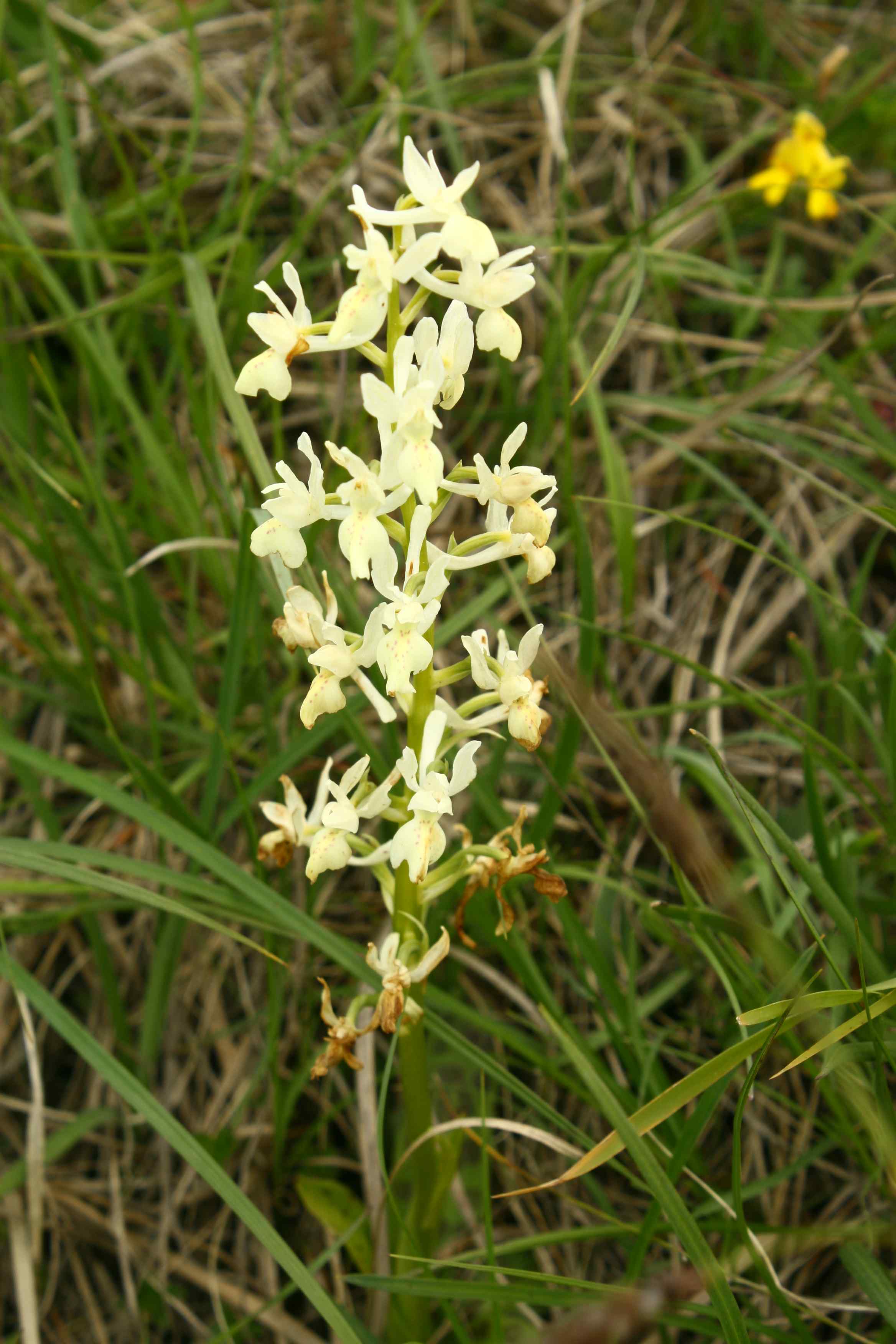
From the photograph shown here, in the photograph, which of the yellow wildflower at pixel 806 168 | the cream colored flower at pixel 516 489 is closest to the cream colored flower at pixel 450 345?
the cream colored flower at pixel 516 489

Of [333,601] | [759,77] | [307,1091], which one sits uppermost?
[759,77]

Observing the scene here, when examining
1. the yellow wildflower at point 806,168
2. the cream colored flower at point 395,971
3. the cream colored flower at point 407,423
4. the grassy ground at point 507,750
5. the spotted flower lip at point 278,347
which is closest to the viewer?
the cream colored flower at point 407,423

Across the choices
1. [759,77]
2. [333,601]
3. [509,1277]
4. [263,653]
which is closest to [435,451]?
[333,601]

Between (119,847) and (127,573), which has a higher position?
(127,573)

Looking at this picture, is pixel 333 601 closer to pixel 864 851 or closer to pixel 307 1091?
pixel 307 1091

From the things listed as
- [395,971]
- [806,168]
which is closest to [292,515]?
[395,971]

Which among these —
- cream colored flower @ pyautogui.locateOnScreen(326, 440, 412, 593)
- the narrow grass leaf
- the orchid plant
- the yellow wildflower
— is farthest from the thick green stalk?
the yellow wildflower

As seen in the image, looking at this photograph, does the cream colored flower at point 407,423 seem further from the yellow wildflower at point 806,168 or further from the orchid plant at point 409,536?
the yellow wildflower at point 806,168
